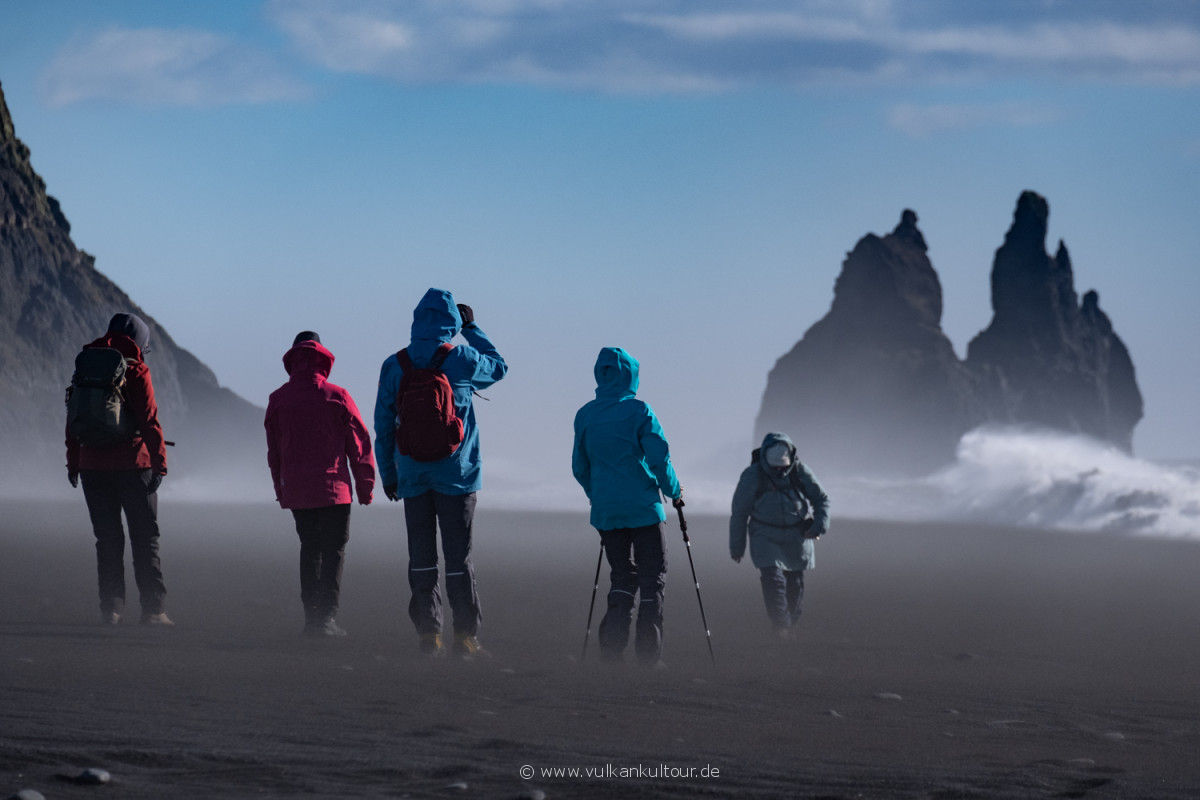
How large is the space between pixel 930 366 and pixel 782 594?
145 metres

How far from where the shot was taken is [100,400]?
9242 mm

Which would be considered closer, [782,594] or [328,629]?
[328,629]

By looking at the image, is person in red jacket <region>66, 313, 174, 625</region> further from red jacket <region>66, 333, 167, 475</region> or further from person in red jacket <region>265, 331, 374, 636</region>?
person in red jacket <region>265, 331, 374, 636</region>

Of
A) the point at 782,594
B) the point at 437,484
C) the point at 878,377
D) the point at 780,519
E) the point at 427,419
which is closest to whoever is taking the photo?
the point at 427,419

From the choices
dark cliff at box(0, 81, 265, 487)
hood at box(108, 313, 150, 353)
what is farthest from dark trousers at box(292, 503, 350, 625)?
dark cliff at box(0, 81, 265, 487)

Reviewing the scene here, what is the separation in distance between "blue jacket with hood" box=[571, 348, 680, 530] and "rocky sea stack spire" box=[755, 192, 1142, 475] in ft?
449

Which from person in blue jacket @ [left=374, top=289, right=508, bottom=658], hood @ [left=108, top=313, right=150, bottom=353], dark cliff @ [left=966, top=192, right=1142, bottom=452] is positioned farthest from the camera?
dark cliff @ [left=966, top=192, right=1142, bottom=452]

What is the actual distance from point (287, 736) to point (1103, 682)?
5332 mm

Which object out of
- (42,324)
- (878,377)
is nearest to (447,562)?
(42,324)

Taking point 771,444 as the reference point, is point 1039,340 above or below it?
above

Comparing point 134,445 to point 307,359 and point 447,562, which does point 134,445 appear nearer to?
point 307,359

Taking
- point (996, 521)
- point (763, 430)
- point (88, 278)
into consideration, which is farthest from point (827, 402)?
point (996, 521)

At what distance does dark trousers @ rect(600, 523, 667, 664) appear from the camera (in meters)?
8.79

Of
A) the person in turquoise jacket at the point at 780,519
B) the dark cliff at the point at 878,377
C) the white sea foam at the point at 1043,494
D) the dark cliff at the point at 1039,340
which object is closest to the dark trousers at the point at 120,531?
the person in turquoise jacket at the point at 780,519
